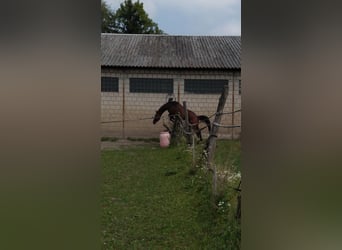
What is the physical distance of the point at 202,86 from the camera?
9828mm

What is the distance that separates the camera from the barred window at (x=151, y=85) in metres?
9.73

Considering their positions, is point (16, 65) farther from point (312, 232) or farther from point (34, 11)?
point (312, 232)

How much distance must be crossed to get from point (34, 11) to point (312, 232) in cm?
68

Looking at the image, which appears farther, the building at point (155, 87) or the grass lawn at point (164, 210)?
the building at point (155, 87)

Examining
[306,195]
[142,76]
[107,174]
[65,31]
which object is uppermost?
[142,76]

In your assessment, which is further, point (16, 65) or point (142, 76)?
point (142, 76)

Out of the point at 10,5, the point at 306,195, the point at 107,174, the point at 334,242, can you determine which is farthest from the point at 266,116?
the point at 107,174

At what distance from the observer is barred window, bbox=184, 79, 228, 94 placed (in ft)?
32.2

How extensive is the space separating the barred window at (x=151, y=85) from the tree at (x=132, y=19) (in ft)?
43.4

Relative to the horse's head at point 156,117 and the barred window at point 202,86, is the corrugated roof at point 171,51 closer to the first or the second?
the barred window at point 202,86

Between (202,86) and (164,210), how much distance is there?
6.64 m

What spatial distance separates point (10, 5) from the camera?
705mm

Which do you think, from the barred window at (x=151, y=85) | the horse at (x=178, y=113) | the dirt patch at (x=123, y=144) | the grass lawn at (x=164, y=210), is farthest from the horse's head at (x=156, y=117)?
the grass lawn at (x=164, y=210)

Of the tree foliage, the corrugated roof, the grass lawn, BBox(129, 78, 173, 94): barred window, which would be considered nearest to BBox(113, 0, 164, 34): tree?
the tree foliage
